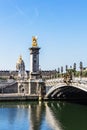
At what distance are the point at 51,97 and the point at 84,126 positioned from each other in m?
29.9

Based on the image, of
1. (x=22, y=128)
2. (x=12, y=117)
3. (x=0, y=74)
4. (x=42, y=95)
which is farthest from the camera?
(x=0, y=74)

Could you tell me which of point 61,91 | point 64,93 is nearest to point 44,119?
point 61,91

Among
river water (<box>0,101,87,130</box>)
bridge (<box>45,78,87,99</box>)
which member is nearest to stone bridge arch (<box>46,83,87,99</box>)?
bridge (<box>45,78,87,99</box>)

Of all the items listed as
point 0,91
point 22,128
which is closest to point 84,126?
point 22,128

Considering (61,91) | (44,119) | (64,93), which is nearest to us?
(44,119)

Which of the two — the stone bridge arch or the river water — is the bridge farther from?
the river water

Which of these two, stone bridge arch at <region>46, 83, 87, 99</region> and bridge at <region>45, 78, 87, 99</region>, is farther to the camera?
stone bridge arch at <region>46, 83, 87, 99</region>

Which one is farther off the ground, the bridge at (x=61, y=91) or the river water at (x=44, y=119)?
the bridge at (x=61, y=91)

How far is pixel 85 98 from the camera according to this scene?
6525cm

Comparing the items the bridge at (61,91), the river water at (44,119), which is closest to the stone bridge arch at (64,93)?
the bridge at (61,91)

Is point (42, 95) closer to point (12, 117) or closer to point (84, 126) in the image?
point (12, 117)

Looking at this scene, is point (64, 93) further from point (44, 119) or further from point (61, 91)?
point (44, 119)

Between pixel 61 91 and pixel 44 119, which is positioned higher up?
pixel 61 91

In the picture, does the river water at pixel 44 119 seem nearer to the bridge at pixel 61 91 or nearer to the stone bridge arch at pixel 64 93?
the bridge at pixel 61 91
